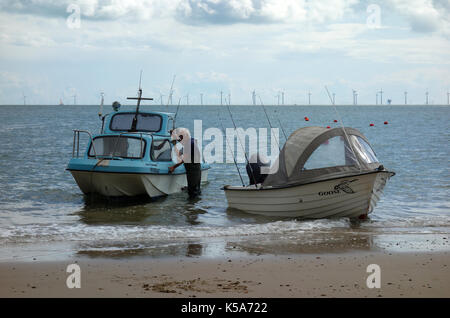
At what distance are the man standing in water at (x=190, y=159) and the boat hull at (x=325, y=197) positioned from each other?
352 cm

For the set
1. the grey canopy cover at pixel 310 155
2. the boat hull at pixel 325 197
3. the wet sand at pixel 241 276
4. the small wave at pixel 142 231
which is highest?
the grey canopy cover at pixel 310 155

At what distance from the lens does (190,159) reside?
1656 cm

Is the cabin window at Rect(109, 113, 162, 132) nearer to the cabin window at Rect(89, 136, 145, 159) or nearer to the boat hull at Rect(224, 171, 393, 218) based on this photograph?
the cabin window at Rect(89, 136, 145, 159)

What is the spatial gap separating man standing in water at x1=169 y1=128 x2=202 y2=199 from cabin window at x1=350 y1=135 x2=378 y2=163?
526 centimetres

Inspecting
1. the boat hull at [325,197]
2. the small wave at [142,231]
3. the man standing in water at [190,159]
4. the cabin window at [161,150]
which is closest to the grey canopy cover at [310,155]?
the boat hull at [325,197]

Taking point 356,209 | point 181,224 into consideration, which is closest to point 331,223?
point 356,209

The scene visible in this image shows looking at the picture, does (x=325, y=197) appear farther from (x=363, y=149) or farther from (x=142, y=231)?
(x=142, y=231)

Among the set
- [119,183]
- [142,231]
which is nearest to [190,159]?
[119,183]

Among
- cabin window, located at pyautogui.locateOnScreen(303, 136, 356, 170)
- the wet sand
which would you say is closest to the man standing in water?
cabin window, located at pyautogui.locateOnScreen(303, 136, 356, 170)

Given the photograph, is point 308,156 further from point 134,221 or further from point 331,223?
point 134,221

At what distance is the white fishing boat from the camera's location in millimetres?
12180

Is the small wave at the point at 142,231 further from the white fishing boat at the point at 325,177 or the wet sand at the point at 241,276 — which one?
the wet sand at the point at 241,276

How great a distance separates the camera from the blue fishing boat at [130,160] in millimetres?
15430
